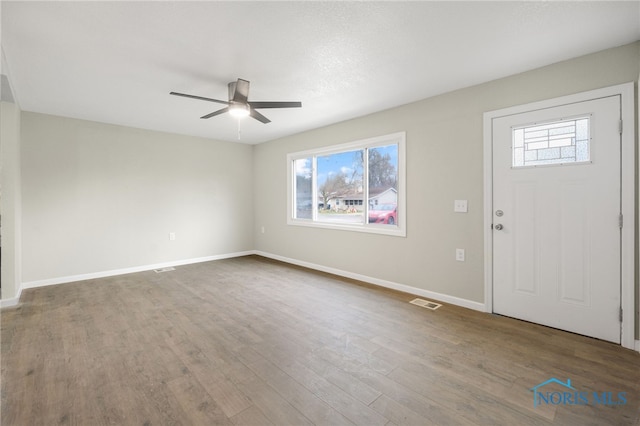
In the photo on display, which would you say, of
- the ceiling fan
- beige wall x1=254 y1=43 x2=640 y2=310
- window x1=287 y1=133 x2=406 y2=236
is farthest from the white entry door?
the ceiling fan

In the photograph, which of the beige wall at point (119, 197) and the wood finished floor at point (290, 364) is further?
the beige wall at point (119, 197)

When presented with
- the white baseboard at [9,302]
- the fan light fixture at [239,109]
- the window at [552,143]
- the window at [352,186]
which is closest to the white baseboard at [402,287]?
the window at [352,186]

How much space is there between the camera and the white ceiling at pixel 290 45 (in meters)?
1.96

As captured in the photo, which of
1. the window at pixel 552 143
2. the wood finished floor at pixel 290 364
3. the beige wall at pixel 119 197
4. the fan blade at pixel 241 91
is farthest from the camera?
the beige wall at pixel 119 197

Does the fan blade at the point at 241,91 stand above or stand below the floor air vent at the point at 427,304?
above

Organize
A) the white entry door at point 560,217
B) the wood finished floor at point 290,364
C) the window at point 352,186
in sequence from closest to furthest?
the wood finished floor at point 290,364 < the white entry door at point 560,217 < the window at point 352,186

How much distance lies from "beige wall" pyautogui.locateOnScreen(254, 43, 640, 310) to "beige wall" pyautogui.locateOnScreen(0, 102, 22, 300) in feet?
13.6

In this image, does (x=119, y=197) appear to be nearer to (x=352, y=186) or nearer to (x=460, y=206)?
(x=352, y=186)

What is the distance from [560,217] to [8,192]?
232 inches

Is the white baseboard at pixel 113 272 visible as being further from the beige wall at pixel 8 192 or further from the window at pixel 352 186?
the window at pixel 352 186

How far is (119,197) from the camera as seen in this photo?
4867 mm

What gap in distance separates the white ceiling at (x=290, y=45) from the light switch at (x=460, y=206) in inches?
50.6

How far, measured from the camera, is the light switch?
3312mm

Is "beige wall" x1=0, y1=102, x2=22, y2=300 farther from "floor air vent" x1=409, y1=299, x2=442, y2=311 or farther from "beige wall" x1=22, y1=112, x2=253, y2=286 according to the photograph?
"floor air vent" x1=409, y1=299, x2=442, y2=311
